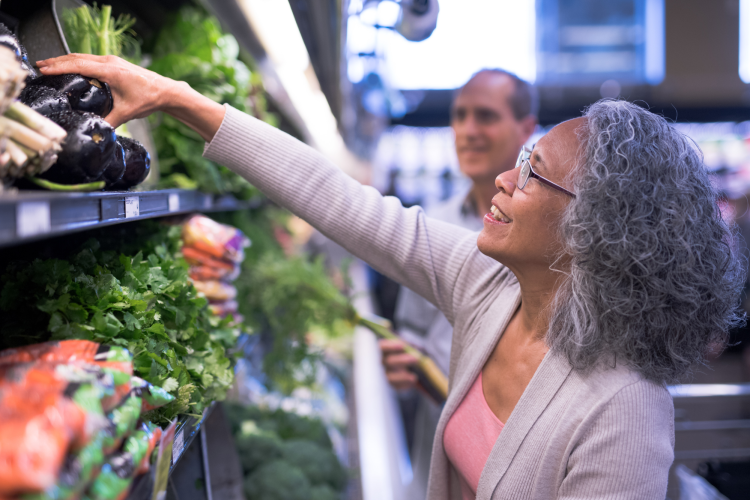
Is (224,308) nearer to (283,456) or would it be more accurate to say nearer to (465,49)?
(283,456)

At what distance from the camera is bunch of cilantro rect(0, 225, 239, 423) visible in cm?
85

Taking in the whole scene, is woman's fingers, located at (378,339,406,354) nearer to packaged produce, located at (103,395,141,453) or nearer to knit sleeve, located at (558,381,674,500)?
knit sleeve, located at (558,381,674,500)

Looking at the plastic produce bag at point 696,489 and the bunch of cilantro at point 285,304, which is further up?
the bunch of cilantro at point 285,304

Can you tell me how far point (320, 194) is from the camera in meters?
1.30

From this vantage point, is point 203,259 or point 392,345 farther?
point 392,345

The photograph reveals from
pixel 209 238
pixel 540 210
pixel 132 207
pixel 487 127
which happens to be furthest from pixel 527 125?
pixel 132 207

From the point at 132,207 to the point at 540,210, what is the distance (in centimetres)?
85

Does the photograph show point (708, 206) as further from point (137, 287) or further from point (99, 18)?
point (99, 18)

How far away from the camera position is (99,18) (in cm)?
119

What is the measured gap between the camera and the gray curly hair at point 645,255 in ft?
3.32

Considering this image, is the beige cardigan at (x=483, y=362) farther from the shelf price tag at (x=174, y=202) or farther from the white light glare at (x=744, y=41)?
the white light glare at (x=744, y=41)

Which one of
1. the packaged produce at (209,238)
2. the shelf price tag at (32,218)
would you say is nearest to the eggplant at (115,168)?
the shelf price tag at (32,218)

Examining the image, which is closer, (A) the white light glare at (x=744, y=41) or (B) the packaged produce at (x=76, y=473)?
(B) the packaged produce at (x=76, y=473)

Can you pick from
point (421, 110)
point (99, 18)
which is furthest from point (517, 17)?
point (99, 18)
